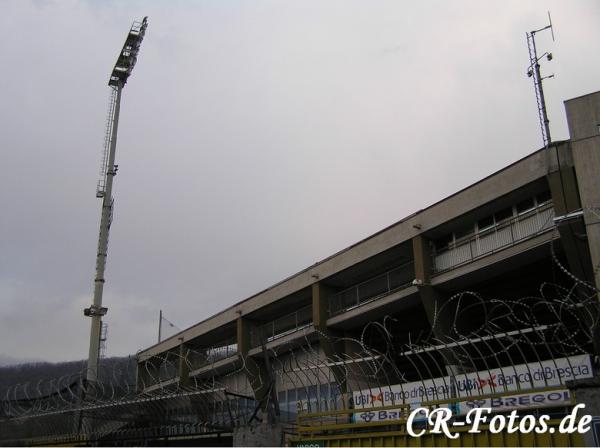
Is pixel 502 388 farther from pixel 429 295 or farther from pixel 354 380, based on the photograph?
pixel 354 380

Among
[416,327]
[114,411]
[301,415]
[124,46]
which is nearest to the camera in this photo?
[301,415]

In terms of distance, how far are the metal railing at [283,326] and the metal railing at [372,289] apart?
3.05 metres

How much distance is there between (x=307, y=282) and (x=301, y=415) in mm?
12216

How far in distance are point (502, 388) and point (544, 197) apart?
6676 mm

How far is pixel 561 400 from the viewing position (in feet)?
49.0

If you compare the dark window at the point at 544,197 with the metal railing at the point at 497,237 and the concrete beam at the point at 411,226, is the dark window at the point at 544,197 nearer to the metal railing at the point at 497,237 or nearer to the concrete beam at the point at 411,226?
the metal railing at the point at 497,237

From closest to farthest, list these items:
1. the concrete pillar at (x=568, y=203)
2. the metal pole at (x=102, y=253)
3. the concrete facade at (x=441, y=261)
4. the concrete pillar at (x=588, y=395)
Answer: the concrete pillar at (x=588, y=395) → the concrete pillar at (x=568, y=203) → the concrete facade at (x=441, y=261) → the metal pole at (x=102, y=253)

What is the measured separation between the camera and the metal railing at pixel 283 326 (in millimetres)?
33438

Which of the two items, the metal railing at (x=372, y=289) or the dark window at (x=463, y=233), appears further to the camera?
the metal railing at (x=372, y=289)

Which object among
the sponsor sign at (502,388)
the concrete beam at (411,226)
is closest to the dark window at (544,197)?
the concrete beam at (411,226)

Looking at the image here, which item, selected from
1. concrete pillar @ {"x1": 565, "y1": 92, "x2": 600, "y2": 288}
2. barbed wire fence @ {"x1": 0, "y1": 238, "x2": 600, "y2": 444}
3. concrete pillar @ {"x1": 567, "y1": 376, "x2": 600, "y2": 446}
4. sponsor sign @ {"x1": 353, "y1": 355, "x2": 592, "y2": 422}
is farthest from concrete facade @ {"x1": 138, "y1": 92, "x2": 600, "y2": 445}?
concrete pillar @ {"x1": 567, "y1": 376, "x2": 600, "y2": 446}

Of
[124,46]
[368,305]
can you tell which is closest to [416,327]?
[368,305]

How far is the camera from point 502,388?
19453 mm

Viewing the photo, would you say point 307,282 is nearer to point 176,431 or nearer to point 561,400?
point 176,431
